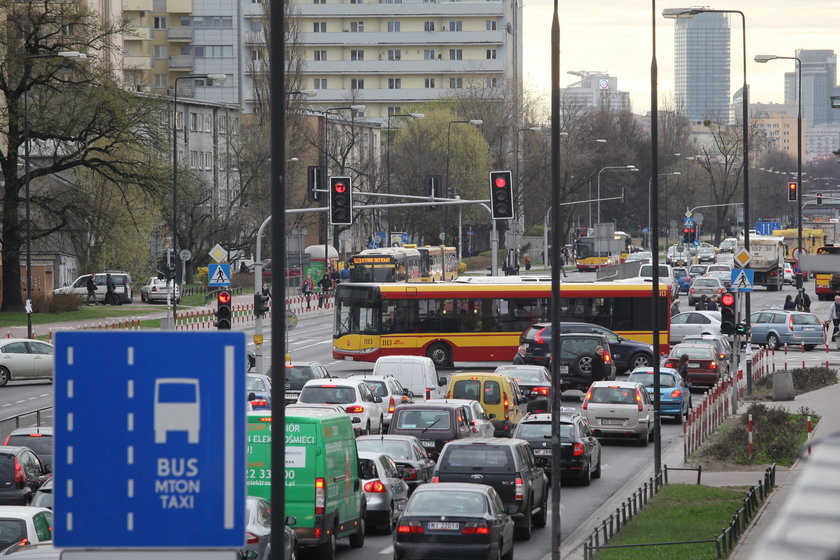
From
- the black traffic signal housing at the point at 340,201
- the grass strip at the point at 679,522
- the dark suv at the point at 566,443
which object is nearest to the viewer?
the grass strip at the point at 679,522

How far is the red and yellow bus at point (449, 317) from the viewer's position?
46375 mm

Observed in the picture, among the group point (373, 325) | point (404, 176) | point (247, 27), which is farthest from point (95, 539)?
point (247, 27)

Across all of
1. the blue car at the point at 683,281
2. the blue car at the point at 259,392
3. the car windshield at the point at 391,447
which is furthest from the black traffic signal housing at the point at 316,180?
the blue car at the point at 683,281

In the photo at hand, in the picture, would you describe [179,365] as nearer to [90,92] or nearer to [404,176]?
[90,92]

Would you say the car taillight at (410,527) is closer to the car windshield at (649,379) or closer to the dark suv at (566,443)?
the dark suv at (566,443)

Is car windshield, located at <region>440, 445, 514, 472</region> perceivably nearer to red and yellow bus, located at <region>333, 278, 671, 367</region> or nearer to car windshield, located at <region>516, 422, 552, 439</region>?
car windshield, located at <region>516, 422, 552, 439</region>

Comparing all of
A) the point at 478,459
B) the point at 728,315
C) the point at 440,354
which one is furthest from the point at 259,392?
the point at 440,354

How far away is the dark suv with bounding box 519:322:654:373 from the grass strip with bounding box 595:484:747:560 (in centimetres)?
1887

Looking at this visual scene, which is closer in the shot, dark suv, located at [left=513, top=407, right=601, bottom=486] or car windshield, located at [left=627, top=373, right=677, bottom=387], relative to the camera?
dark suv, located at [left=513, top=407, right=601, bottom=486]

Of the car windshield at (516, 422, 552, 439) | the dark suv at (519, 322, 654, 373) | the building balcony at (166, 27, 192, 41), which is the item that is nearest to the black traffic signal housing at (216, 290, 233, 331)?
the dark suv at (519, 322, 654, 373)

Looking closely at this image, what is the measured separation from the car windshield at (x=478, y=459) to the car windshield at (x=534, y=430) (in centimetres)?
484

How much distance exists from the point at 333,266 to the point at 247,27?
6162 cm

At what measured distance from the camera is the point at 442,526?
17.0 metres

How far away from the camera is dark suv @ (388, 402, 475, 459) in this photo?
25500 millimetres
